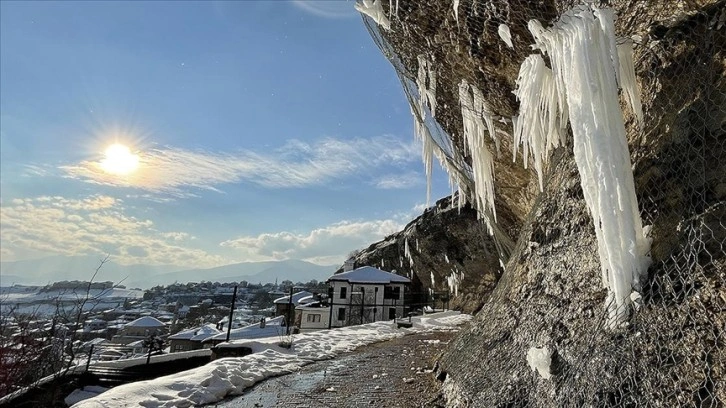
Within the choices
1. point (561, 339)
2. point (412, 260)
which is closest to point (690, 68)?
point (561, 339)

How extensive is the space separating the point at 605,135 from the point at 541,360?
5.09 feet

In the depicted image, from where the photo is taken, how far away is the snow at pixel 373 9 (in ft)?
15.7

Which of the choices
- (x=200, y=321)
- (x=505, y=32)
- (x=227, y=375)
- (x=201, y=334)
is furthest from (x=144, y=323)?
(x=505, y=32)

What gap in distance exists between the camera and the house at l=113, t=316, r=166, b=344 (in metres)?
30.1

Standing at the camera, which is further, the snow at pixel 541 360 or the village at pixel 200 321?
the village at pixel 200 321

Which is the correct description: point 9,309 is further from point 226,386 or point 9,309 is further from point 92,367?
point 226,386

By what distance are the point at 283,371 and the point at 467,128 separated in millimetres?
4149

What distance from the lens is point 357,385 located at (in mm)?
4387

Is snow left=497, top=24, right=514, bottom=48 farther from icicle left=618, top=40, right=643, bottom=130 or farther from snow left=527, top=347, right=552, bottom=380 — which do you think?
snow left=527, top=347, right=552, bottom=380

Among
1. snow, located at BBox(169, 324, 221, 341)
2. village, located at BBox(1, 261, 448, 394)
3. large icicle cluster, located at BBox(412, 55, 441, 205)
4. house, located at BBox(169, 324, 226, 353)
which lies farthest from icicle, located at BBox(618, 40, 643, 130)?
snow, located at BBox(169, 324, 221, 341)

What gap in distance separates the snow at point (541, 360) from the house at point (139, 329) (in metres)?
32.1

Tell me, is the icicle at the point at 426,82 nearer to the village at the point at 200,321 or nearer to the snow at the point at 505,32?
the snow at the point at 505,32

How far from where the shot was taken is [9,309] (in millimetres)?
6723

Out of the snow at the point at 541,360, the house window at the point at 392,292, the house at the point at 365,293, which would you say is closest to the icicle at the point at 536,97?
the snow at the point at 541,360
